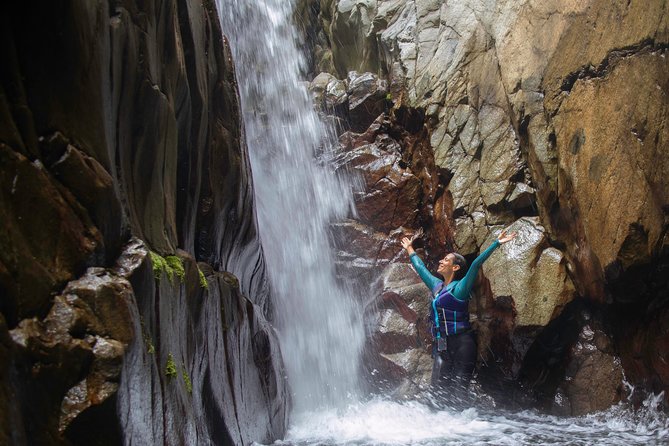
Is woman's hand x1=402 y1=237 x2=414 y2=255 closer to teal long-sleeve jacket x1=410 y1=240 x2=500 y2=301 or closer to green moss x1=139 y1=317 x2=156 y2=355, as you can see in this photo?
teal long-sleeve jacket x1=410 y1=240 x2=500 y2=301

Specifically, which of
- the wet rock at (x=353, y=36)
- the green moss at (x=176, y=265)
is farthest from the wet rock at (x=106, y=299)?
the wet rock at (x=353, y=36)

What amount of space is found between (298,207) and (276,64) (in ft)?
20.8

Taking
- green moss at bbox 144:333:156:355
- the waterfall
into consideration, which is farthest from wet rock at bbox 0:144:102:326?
the waterfall

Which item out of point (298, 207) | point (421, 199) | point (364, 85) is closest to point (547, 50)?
point (421, 199)

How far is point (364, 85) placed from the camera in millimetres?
14719

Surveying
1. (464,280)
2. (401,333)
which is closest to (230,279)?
(464,280)

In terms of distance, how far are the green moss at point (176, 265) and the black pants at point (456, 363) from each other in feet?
17.7

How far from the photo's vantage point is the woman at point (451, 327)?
923 centimetres

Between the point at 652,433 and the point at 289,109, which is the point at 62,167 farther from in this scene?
the point at 289,109

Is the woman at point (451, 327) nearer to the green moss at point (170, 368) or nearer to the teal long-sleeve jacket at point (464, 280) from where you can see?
the teal long-sleeve jacket at point (464, 280)

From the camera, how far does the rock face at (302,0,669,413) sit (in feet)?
26.8

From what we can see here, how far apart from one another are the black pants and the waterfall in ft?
7.38

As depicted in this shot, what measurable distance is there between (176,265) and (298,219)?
7.95 meters

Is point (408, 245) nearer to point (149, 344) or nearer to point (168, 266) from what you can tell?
point (168, 266)
